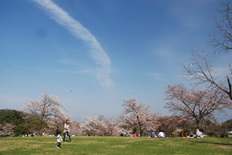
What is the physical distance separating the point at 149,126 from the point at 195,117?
14.9 metres

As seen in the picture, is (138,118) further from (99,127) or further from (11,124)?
(11,124)

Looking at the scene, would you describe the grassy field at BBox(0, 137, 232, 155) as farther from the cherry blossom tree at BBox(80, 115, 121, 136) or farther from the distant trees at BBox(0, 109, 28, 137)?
the distant trees at BBox(0, 109, 28, 137)

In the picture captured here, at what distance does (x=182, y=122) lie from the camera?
2013 inches

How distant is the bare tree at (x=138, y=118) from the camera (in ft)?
184

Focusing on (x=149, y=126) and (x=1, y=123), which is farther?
(x=1, y=123)

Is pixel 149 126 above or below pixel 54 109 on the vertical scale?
below

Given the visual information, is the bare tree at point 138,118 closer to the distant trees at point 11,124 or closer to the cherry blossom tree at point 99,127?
the cherry blossom tree at point 99,127

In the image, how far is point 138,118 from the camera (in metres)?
56.3

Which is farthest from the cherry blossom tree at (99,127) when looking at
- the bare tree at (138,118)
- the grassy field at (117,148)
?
the grassy field at (117,148)

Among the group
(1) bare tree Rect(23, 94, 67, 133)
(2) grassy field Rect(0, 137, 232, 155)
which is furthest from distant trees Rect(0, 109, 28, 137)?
(2) grassy field Rect(0, 137, 232, 155)

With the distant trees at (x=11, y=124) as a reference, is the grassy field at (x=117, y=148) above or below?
below

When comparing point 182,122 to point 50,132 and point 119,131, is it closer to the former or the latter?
point 119,131

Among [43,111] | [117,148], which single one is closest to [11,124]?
[43,111]

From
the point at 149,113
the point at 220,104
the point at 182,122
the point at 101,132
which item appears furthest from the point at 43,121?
the point at 220,104
